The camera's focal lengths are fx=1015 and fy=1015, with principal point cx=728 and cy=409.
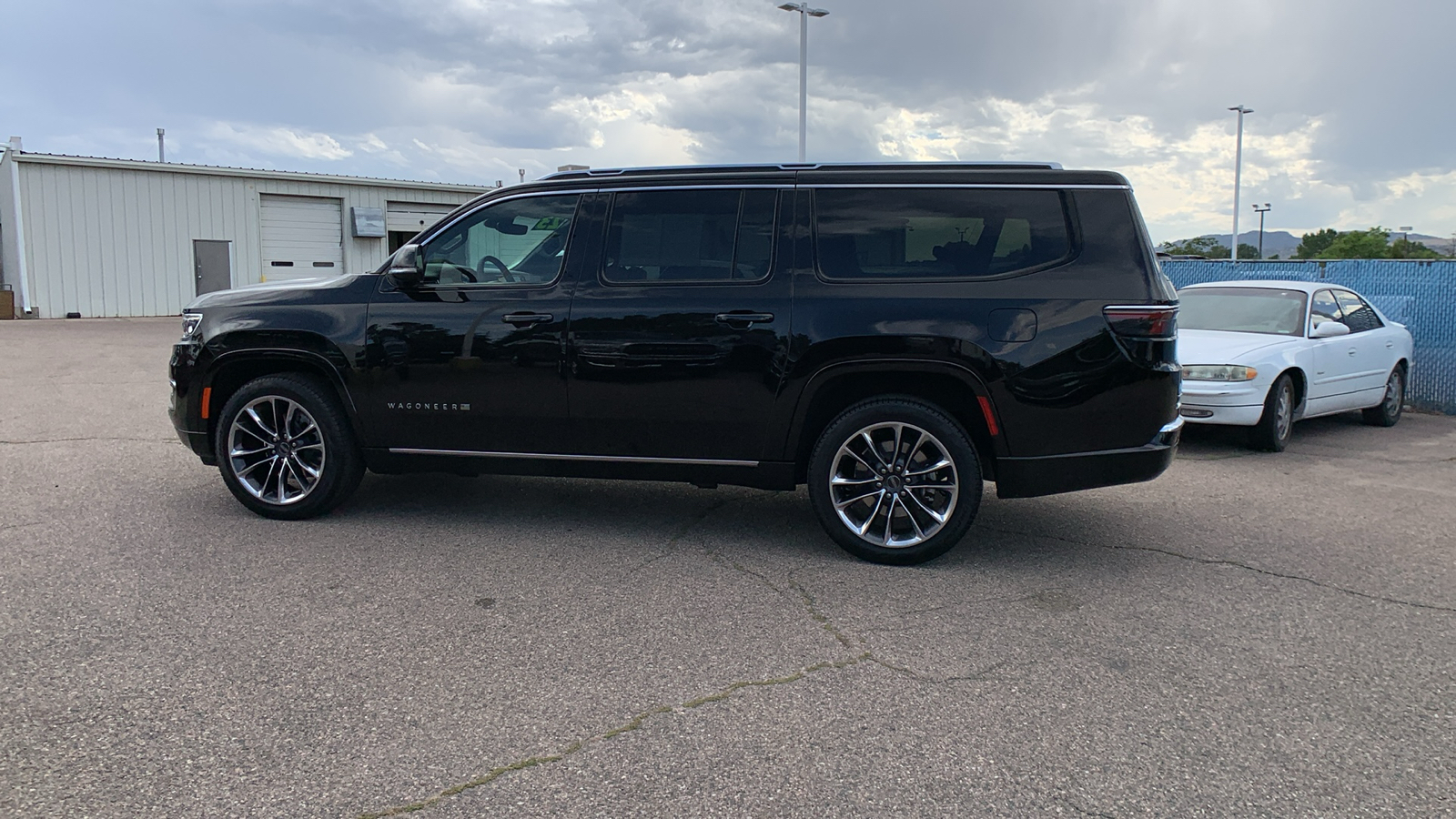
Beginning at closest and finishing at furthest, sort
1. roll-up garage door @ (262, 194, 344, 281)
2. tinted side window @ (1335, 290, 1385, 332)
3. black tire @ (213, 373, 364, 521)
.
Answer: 1. black tire @ (213, 373, 364, 521)
2. tinted side window @ (1335, 290, 1385, 332)
3. roll-up garage door @ (262, 194, 344, 281)

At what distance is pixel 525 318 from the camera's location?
17.6 feet

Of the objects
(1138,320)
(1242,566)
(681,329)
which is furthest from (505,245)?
(1242,566)

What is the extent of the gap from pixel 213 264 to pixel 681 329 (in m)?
27.0

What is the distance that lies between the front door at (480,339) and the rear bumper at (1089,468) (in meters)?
2.36

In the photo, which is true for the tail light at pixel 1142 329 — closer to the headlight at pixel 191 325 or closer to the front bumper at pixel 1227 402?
the front bumper at pixel 1227 402

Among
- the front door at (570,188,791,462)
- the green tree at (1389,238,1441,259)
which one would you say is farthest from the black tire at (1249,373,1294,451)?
the green tree at (1389,238,1441,259)

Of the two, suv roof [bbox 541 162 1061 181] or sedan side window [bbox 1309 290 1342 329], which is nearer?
suv roof [bbox 541 162 1061 181]

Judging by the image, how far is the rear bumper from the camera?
16.2 ft

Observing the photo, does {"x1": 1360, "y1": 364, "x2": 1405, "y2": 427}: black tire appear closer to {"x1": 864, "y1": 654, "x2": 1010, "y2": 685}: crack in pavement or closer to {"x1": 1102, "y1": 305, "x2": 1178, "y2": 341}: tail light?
{"x1": 1102, "y1": 305, "x2": 1178, "y2": 341}: tail light

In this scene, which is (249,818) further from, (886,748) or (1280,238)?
(1280,238)

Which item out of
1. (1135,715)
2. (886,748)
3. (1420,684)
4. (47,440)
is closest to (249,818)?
(886,748)

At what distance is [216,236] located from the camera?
2783 centimetres

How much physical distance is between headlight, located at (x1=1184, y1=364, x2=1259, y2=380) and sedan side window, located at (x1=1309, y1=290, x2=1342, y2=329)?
134cm

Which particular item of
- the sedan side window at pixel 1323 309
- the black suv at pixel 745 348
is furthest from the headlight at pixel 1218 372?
the black suv at pixel 745 348
